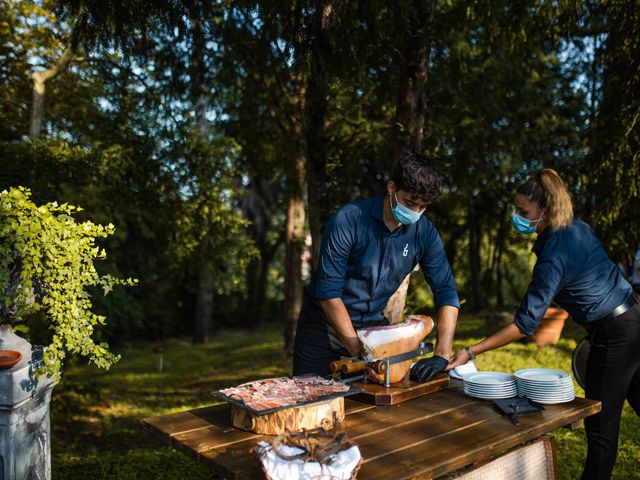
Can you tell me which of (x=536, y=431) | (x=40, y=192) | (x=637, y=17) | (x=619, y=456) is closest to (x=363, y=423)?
(x=536, y=431)

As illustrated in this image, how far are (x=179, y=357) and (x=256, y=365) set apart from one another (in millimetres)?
3342

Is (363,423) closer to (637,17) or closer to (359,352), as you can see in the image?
(359,352)

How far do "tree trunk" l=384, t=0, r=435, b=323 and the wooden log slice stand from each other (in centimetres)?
294

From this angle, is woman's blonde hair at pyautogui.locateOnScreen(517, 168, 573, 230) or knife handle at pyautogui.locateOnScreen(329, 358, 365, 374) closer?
knife handle at pyautogui.locateOnScreen(329, 358, 365, 374)

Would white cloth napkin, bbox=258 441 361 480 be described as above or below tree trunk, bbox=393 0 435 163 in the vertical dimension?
below

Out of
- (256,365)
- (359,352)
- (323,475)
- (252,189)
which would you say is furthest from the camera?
(252,189)

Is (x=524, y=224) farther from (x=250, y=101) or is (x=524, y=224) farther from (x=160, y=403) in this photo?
(x=160, y=403)

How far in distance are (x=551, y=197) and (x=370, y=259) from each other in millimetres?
933

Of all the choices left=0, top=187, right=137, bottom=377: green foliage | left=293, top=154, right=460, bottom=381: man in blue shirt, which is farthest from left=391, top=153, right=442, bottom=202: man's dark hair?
left=0, top=187, right=137, bottom=377: green foliage

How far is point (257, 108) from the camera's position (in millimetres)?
8562

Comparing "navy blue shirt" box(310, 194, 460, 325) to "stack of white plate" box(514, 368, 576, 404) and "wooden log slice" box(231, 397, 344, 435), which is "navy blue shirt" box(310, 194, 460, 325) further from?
"wooden log slice" box(231, 397, 344, 435)

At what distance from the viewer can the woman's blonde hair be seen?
298 cm

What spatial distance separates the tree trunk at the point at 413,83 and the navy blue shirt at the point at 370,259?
72.7 inches

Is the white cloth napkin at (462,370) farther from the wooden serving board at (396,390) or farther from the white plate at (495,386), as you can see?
the white plate at (495,386)
